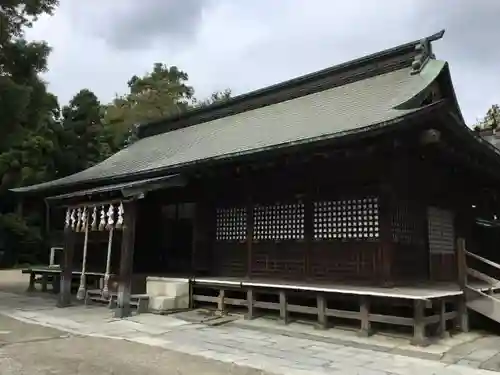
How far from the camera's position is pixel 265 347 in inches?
249

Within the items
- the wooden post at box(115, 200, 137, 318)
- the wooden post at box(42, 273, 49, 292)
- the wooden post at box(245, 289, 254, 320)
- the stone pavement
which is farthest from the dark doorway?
the wooden post at box(42, 273, 49, 292)

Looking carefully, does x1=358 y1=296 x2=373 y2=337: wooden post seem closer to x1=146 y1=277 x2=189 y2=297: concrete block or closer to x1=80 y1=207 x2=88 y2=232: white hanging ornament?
x1=146 y1=277 x2=189 y2=297: concrete block

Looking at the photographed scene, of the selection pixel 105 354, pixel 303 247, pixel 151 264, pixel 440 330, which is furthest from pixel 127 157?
pixel 440 330

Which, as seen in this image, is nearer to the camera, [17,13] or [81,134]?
[17,13]

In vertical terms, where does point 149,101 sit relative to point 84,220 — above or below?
above

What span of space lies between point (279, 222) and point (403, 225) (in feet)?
7.39

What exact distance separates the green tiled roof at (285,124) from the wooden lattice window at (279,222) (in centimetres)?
126

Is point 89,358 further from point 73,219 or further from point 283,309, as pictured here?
point 73,219

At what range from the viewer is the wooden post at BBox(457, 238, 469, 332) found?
23.8 feet

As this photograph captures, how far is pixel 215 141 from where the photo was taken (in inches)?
458

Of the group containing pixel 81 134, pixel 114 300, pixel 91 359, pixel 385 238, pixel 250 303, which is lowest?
pixel 91 359

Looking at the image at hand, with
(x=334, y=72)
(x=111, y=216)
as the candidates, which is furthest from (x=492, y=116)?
(x=111, y=216)

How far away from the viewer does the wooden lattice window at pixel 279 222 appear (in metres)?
8.58

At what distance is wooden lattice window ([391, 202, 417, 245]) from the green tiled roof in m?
1.63
